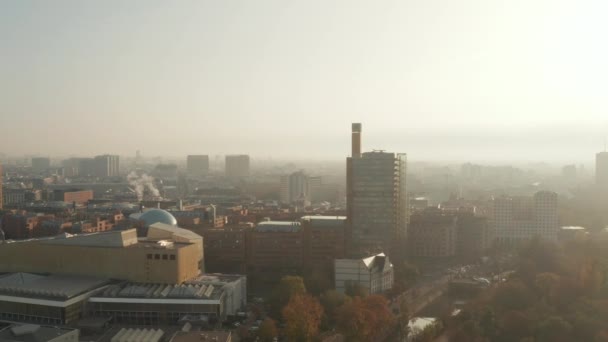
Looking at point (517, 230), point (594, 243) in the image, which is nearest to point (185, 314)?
point (594, 243)

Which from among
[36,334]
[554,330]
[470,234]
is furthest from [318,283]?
[470,234]

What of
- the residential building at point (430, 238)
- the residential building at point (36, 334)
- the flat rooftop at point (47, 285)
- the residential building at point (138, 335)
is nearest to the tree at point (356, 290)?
the residential building at point (138, 335)

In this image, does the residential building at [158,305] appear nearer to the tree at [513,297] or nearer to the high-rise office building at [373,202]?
the tree at [513,297]

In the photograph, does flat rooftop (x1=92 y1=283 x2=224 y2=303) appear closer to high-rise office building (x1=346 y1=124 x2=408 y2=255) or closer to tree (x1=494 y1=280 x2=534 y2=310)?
tree (x1=494 y1=280 x2=534 y2=310)

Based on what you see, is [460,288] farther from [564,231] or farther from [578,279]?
[564,231]

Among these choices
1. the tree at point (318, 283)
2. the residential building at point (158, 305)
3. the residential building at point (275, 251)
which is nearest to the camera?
the residential building at point (158, 305)

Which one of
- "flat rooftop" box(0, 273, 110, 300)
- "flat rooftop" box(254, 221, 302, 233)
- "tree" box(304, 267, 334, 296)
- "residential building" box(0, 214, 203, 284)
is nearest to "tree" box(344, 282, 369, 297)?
"tree" box(304, 267, 334, 296)
